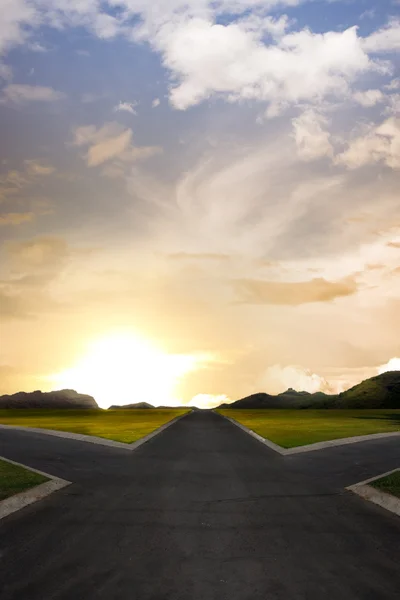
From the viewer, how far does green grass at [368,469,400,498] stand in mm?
13652

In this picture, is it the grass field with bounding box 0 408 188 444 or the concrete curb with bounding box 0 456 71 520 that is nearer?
the concrete curb with bounding box 0 456 71 520

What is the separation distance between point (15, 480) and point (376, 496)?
10.1 meters

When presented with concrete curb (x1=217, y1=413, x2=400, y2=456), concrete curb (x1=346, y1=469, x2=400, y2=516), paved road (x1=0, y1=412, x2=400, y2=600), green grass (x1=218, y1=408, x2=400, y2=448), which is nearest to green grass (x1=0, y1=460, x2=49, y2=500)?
paved road (x1=0, y1=412, x2=400, y2=600)

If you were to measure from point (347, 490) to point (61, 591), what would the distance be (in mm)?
10140

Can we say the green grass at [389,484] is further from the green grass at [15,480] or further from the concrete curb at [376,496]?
the green grass at [15,480]

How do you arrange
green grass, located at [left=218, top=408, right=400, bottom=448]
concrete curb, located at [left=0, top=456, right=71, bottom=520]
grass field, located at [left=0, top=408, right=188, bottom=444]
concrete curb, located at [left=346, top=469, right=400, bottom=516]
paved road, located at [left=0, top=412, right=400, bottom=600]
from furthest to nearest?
grass field, located at [left=0, top=408, right=188, bottom=444]
green grass, located at [left=218, top=408, right=400, bottom=448]
concrete curb, located at [left=346, top=469, right=400, bottom=516]
concrete curb, located at [left=0, top=456, right=71, bottom=520]
paved road, located at [left=0, top=412, right=400, bottom=600]

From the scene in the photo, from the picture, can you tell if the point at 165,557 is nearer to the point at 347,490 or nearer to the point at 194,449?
the point at 347,490

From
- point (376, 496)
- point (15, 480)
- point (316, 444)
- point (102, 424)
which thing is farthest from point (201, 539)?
point (102, 424)

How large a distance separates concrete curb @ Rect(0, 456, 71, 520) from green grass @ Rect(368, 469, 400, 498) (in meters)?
9.03

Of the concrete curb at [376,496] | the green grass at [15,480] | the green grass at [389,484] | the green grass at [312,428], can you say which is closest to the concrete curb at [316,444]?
the green grass at [312,428]

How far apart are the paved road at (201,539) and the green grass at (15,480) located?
95cm

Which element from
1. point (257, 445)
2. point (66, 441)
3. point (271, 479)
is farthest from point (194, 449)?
point (271, 479)

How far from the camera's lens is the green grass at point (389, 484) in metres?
13.7

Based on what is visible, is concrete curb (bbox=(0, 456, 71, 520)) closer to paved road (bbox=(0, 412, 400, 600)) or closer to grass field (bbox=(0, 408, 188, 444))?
paved road (bbox=(0, 412, 400, 600))
